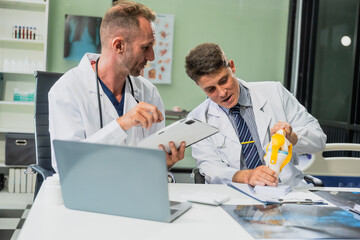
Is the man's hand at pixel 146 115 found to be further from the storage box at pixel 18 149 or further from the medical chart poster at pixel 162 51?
the medical chart poster at pixel 162 51

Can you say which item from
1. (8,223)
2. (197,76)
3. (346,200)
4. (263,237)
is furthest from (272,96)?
(8,223)

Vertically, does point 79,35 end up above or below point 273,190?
above

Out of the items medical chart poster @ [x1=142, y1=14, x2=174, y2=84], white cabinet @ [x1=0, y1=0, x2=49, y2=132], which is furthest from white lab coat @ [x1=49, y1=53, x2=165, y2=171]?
medical chart poster @ [x1=142, y1=14, x2=174, y2=84]

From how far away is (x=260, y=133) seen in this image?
1929 millimetres

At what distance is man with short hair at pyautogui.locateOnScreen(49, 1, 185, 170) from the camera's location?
5.36 ft

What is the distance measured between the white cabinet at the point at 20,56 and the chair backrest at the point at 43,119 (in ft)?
7.24

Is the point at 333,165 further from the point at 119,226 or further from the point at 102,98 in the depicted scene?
the point at 119,226

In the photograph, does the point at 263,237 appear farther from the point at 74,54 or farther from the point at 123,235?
the point at 74,54

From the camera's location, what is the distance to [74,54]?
429cm

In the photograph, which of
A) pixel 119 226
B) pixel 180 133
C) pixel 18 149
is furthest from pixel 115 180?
pixel 18 149

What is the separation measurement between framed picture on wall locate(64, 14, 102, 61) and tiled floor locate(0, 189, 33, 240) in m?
1.47

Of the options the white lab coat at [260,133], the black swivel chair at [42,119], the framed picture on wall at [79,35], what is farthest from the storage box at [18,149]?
the white lab coat at [260,133]

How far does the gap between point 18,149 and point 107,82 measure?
238 centimetres

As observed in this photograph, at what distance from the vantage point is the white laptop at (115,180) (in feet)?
3.22
